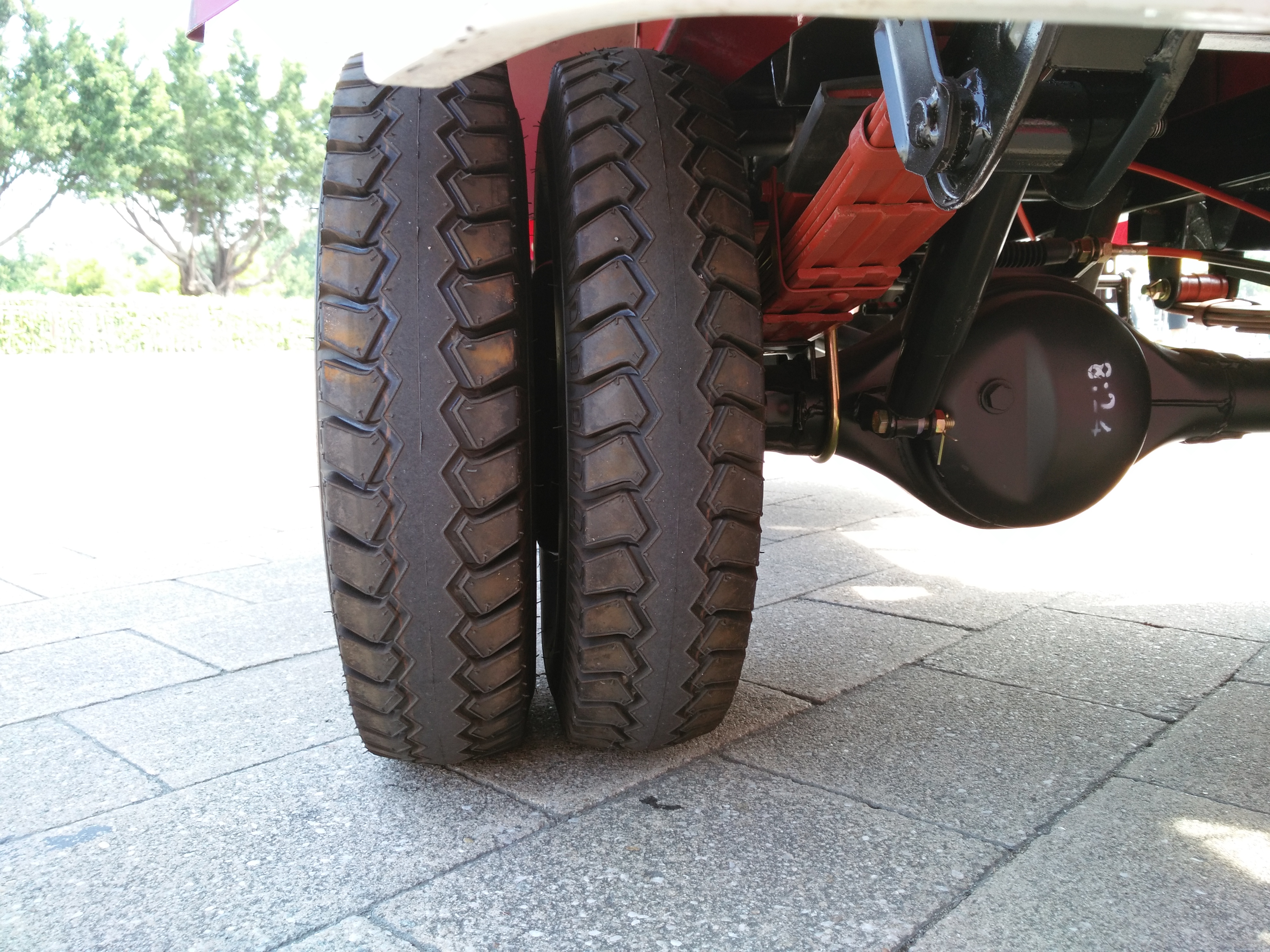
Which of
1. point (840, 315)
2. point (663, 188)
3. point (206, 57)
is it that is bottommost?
point (840, 315)

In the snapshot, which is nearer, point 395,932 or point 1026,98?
point 1026,98

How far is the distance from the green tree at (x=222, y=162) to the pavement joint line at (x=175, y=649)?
35558 millimetres

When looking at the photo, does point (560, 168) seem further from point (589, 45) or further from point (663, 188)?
point (589, 45)

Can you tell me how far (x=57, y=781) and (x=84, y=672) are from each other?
2.10 feet

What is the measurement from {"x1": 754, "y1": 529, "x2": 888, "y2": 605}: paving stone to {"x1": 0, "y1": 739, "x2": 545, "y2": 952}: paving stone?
4.49ft

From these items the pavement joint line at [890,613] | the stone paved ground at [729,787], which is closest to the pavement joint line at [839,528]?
the stone paved ground at [729,787]

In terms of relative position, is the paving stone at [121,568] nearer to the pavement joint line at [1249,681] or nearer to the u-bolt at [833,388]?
the u-bolt at [833,388]

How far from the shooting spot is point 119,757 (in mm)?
1831

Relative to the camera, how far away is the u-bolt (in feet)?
6.64

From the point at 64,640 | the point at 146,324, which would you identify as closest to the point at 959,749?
the point at 64,640

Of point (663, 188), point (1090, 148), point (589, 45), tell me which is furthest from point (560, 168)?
point (1090, 148)

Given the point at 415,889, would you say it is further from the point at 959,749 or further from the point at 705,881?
the point at 959,749

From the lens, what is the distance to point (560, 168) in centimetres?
156

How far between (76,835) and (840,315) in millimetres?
1529
